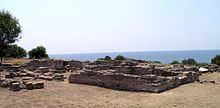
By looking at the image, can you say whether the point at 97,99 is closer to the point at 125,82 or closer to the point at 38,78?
the point at 125,82

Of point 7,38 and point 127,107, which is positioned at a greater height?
point 7,38

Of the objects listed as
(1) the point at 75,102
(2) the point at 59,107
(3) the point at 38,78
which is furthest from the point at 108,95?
(3) the point at 38,78

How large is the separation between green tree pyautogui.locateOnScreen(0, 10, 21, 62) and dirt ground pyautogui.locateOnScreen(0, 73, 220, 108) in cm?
2670

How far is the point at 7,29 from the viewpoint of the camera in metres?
47.2

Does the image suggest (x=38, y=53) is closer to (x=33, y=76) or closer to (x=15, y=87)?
(x=33, y=76)

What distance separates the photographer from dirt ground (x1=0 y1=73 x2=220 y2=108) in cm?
1658

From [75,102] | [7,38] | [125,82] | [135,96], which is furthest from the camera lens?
[7,38]

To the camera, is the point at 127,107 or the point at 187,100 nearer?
the point at 127,107

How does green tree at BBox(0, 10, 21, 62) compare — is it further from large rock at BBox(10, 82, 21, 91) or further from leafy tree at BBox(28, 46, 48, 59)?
large rock at BBox(10, 82, 21, 91)

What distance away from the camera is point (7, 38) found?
48.1 metres

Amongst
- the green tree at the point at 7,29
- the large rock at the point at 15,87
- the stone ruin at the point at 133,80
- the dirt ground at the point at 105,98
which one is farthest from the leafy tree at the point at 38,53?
the large rock at the point at 15,87

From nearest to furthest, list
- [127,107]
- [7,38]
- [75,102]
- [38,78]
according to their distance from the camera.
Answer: [127,107]
[75,102]
[38,78]
[7,38]

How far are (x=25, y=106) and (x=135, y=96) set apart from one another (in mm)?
5964

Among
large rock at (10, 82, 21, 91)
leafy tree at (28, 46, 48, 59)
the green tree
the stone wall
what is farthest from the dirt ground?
leafy tree at (28, 46, 48, 59)
